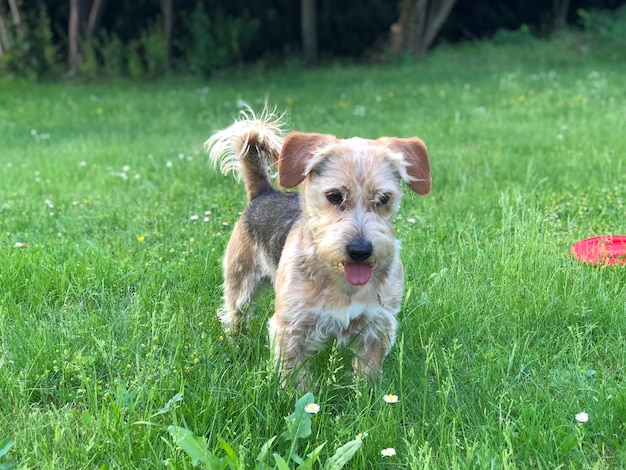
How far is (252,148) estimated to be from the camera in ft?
13.4

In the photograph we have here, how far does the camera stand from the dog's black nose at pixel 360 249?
9.46 feet

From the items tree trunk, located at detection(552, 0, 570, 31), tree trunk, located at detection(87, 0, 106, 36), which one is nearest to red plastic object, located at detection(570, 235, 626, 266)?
tree trunk, located at detection(87, 0, 106, 36)

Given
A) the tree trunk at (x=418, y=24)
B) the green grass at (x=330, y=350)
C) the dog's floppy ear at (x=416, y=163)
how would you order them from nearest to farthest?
the green grass at (x=330, y=350), the dog's floppy ear at (x=416, y=163), the tree trunk at (x=418, y=24)

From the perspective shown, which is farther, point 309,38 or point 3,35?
point 309,38

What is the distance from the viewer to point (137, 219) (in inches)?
210

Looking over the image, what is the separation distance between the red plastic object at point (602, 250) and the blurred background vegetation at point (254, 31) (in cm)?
1504

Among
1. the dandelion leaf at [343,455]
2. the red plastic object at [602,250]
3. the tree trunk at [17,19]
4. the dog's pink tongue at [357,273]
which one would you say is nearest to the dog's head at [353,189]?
the dog's pink tongue at [357,273]

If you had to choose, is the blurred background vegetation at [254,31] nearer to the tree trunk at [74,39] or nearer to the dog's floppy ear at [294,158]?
the tree trunk at [74,39]

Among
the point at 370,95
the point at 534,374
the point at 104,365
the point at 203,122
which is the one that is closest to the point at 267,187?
the point at 104,365

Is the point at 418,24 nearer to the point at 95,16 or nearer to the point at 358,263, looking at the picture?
the point at 95,16

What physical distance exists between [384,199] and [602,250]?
1864 mm

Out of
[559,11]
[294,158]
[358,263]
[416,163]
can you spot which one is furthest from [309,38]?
[358,263]

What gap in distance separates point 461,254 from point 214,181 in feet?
10.6

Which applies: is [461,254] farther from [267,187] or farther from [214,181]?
[214,181]
